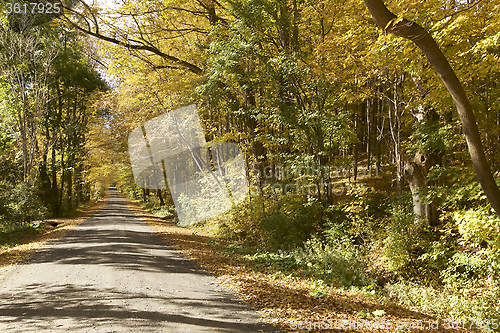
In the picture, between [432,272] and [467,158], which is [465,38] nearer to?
[467,158]

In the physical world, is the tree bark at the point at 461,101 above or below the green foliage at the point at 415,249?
above

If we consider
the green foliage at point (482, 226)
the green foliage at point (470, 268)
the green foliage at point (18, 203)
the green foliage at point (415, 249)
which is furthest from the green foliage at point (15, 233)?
the green foliage at point (482, 226)

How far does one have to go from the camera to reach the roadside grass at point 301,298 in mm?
5133

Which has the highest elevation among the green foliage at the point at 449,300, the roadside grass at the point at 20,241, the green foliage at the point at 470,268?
the roadside grass at the point at 20,241

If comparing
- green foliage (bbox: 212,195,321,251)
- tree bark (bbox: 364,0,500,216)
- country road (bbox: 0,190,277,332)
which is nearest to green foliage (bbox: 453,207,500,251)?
tree bark (bbox: 364,0,500,216)

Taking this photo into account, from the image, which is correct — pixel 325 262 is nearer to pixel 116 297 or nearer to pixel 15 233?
pixel 116 297

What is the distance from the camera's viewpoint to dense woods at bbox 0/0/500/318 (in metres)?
6.41

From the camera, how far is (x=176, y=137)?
20.0 meters

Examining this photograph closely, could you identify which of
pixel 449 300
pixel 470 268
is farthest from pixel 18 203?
pixel 470 268

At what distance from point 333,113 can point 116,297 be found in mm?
8920

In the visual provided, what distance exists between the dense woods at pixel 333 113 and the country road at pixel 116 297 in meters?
3.15

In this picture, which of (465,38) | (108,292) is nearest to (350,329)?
(108,292)

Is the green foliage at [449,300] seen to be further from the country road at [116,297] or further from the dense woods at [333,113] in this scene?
the country road at [116,297]

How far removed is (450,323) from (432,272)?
269 cm
